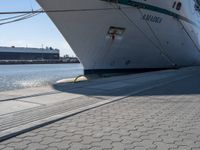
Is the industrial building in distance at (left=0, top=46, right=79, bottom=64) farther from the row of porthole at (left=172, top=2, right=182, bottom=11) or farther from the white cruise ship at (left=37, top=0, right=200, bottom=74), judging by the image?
the row of porthole at (left=172, top=2, right=182, bottom=11)

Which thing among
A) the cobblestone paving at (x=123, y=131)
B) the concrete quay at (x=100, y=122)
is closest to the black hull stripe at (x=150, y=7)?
the concrete quay at (x=100, y=122)

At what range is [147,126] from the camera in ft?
18.0

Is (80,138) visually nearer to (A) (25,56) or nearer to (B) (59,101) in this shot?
(B) (59,101)

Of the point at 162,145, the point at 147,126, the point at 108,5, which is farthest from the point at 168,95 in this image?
the point at 108,5

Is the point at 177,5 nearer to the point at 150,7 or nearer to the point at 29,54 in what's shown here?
the point at 150,7

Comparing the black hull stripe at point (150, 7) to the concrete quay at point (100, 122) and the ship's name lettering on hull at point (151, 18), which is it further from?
the concrete quay at point (100, 122)

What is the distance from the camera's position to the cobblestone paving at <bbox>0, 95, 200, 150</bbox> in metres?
4.42

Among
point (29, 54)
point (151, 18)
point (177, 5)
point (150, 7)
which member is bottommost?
point (29, 54)

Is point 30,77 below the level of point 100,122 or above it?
below

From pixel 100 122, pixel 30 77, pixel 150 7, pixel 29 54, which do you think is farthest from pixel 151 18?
pixel 29 54

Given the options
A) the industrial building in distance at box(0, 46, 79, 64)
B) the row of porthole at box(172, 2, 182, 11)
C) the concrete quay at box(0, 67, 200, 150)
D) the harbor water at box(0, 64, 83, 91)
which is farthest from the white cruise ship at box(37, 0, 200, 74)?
the industrial building in distance at box(0, 46, 79, 64)

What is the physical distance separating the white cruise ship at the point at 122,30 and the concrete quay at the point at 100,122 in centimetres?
690

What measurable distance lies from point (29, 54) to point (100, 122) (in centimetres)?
9619

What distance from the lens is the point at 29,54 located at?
99062 mm
